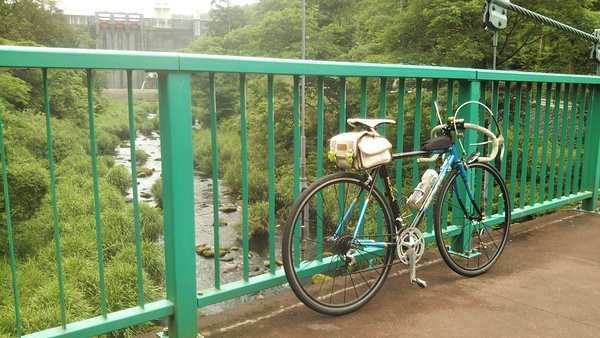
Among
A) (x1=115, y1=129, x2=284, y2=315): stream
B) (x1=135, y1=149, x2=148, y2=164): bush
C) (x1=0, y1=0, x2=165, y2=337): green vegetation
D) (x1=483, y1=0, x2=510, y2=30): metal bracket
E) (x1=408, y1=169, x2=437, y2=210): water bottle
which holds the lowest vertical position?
(x1=115, y1=129, x2=284, y2=315): stream

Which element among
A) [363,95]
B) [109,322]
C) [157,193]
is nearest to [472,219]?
[363,95]

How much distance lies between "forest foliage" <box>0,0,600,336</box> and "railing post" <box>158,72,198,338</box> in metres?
2.11

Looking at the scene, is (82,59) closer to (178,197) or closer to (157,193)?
(178,197)

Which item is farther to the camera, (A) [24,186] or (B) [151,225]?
(B) [151,225]

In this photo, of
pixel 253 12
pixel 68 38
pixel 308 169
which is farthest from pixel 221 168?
pixel 68 38

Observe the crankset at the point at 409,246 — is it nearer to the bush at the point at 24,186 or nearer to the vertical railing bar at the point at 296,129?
the vertical railing bar at the point at 296,129

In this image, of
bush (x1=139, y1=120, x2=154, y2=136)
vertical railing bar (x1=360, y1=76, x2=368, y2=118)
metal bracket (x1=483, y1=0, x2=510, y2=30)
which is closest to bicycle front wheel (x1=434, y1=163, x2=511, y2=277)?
vertical railing bar (x1=360, y1=76, x2=368, y2=118)

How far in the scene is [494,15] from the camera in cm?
369

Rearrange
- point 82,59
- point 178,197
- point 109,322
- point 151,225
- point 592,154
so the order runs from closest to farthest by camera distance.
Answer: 1. point 82,59
2. point 109,322
3. point 178,197
4. point 592,154
5. point 151,225

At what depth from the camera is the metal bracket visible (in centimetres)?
366

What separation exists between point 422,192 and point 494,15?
5.47 feet

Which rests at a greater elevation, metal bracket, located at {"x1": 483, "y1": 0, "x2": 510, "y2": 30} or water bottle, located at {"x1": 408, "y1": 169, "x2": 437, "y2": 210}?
metal bracket, located at {"x1": 483, "y1": 0, "x2": 510, "y2": 30}

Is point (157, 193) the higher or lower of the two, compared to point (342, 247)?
lower

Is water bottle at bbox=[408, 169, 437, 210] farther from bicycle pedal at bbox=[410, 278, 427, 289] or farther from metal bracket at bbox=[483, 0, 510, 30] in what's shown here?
metal bracket at bbox=[483, 0, 510, 30]
